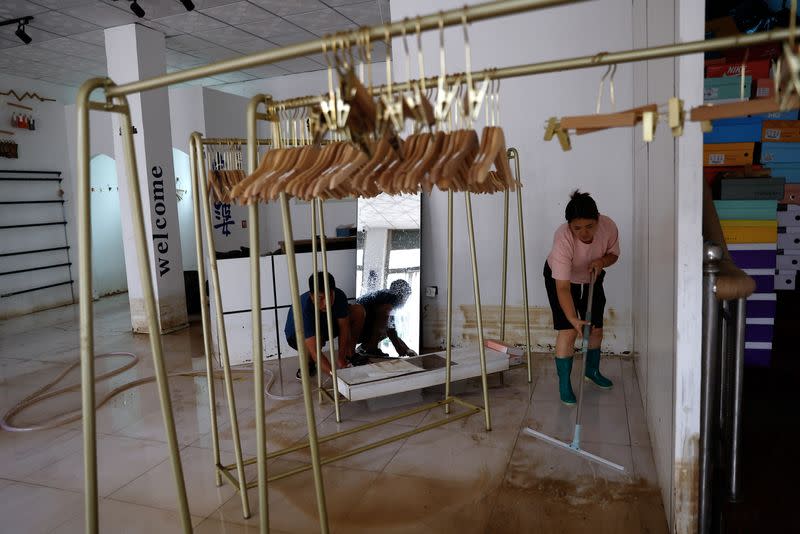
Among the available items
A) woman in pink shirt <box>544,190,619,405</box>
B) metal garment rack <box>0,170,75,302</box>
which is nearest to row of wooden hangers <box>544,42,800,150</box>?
woman in pink shirt <box>544,190,619,405</box>

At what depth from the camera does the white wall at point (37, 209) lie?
7.64 metres

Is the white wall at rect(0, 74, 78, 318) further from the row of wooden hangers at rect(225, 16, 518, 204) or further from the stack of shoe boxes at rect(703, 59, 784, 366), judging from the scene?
the stack of shoe boxes at rect(703, 59, 784, 366)

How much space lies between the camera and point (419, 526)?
7.81 feet

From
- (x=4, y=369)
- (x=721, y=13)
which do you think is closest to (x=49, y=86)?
(x=4, y=369)

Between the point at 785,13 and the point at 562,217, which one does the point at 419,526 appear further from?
the point at 785,13

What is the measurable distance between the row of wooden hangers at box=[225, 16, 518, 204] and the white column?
4.90 meters

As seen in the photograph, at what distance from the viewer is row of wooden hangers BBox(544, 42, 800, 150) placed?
1.13 metres

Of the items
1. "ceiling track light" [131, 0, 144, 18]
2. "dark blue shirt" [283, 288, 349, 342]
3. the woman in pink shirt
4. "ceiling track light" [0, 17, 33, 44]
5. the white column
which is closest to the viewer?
the woman in pink shirt

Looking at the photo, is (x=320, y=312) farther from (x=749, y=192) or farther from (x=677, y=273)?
(x=749, y=192)

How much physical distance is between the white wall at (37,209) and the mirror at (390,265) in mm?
5687

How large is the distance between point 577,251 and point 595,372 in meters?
1.01

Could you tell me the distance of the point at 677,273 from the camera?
6.70ft

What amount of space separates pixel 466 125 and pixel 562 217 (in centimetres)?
352

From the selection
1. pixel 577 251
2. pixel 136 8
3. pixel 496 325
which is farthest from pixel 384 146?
pixel 136 8
